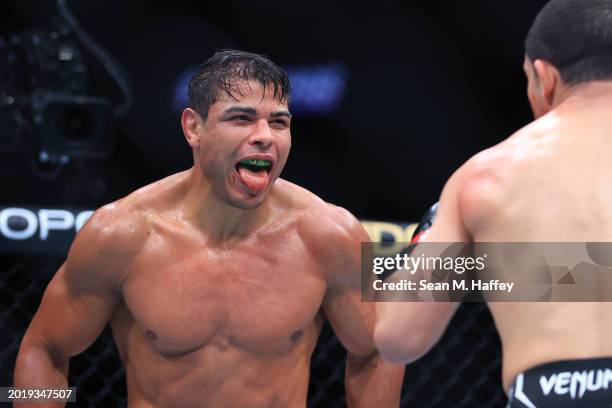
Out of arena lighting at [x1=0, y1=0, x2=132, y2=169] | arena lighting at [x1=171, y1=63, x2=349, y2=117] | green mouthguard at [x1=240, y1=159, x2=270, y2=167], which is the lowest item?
green mouthguard at [x1=240, y1=159, x2=270, y2=167]

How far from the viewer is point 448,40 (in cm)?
231

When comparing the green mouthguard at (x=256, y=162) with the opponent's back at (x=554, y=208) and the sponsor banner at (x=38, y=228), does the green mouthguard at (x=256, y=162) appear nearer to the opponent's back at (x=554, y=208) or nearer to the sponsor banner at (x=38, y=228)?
the opponent's back at (x=554, y=208)

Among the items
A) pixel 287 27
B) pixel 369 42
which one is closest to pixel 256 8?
pixel 287 27

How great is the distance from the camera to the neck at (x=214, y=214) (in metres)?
1.56

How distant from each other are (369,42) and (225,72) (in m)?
0.82

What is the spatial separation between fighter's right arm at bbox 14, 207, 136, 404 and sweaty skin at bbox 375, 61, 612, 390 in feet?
1.85

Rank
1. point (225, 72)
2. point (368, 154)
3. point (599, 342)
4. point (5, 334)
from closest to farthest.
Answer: point (599, 342)
point (225, 72)
point (5, 334)
point (368, 154)

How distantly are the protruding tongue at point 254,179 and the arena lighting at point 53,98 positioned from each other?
68cm

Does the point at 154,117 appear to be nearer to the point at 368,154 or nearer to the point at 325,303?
the point at 368,154

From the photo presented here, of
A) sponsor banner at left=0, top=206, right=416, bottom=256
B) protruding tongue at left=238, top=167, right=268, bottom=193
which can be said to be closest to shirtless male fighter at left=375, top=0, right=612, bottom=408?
protruding tongue at left=238, top=167, right=268, bottom=193

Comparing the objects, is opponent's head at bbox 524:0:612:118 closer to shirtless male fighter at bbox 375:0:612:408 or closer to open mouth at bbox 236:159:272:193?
shirtless male fighter at bbox 375:0:612:408

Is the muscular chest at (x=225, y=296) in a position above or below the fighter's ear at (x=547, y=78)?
below

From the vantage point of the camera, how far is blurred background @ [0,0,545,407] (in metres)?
2.07

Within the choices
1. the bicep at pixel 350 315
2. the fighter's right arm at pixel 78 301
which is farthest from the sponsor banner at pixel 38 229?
the bicep at pixel 350 315
